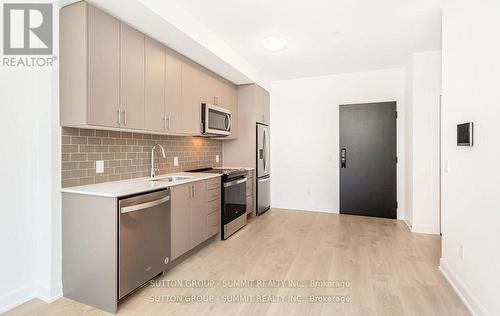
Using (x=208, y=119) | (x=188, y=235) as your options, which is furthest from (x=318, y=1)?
(x=188, y=235)

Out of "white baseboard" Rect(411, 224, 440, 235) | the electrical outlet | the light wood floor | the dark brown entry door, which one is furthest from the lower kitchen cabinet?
"white baseboard" Rect(411, 224, 440, 235)

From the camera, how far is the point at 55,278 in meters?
2.06

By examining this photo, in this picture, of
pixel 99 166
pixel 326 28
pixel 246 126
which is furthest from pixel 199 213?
pixel 326 28

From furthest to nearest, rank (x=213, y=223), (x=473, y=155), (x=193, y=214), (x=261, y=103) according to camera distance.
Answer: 1. (x=261, y=103)
2. (x=213, y=223)
3. (x=193, y=214)
4. (x=473, y=155)

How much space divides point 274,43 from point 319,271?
8.71 feet

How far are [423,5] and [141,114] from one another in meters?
2.95

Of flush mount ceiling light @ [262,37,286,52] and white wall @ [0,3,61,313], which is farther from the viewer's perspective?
flush mount ceiling light @ [262,37,286,52]

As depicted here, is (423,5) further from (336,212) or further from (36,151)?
(36,151)

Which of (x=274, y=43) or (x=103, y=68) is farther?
(x=274, y=43)

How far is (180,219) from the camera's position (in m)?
2.60

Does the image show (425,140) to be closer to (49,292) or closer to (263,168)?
(263,168)

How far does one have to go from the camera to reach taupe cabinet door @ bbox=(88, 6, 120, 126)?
6.66 feet

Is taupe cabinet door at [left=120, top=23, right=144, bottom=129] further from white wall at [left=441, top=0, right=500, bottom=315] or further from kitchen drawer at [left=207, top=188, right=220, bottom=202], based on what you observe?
white wall at [left=441, top=0, right=500, bottom=315]

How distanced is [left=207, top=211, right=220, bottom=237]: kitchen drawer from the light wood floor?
7.1 inches
